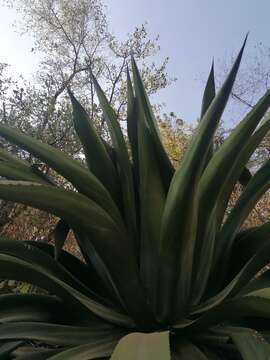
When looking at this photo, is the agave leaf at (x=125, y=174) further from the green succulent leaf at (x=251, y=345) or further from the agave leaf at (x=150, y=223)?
the green succulent leaf at (x=251, y=345)

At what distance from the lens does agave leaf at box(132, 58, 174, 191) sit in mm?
1624

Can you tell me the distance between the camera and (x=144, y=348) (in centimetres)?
95

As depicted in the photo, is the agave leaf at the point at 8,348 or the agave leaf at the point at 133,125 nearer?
the agave leaf at the point at 8,348

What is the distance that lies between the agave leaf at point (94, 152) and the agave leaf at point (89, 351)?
0.50 m

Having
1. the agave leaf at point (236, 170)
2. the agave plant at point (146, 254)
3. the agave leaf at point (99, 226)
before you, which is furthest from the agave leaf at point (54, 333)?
the agave leaf at point (236, 170)

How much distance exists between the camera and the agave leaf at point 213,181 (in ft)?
4.43

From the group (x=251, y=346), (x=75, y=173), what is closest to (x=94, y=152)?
(x=75, y=173)

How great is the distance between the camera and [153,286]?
1410 millimetres

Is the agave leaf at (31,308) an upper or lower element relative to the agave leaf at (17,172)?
lower

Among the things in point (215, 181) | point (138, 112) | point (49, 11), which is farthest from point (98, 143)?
point (49, 11)

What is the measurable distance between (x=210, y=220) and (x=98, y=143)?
0.47 m

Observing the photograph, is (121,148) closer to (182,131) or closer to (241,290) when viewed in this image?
(241,290)

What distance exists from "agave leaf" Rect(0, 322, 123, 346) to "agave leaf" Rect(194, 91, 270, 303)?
0.34 meters

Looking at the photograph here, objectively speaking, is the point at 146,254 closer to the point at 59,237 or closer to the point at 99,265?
the point at 99,265
